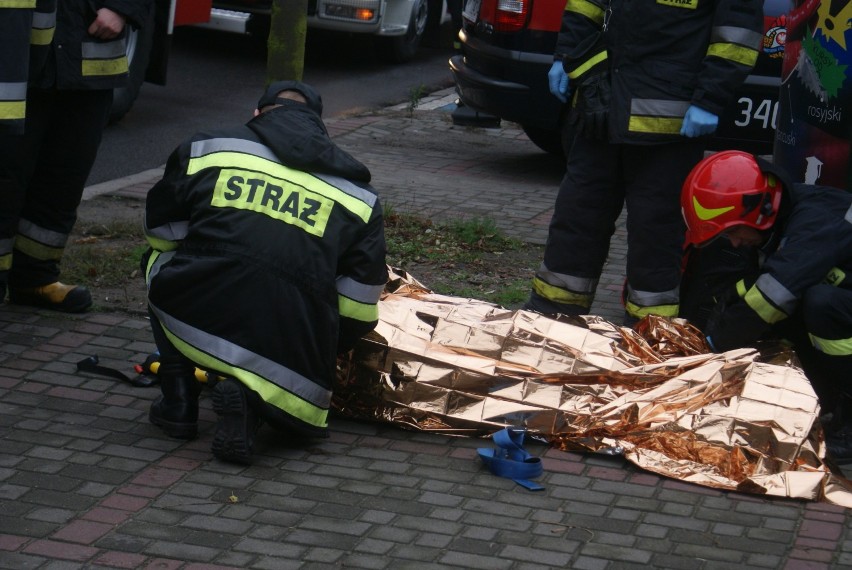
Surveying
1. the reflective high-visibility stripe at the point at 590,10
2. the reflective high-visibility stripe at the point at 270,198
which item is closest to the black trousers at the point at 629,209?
the reflective high-visibility stripe at the point at 590,10

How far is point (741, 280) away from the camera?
452cm

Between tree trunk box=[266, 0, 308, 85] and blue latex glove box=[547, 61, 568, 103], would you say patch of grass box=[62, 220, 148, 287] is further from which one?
blue latex glove box=[547, 61, 568, 103]

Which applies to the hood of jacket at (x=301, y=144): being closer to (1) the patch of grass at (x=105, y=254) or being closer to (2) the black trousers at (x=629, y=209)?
(2) the black trousers at (x=629, y=209)

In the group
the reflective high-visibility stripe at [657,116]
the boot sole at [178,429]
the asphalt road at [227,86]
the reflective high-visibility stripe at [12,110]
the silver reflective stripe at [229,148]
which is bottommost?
the asphalt road at [227,86]

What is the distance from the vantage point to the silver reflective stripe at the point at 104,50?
5098mm

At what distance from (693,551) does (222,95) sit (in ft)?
24.8

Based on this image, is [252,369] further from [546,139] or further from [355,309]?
[546,139]

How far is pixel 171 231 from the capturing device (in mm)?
4141

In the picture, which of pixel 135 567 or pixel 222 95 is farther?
pixel 222 95

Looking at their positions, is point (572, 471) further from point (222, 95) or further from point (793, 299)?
point (222, 95)

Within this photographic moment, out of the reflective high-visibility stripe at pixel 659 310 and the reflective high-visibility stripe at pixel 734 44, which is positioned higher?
the reflective high-visibility stripe at pixel 734 44

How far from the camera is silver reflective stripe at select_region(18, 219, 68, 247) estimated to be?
5293 millimetres

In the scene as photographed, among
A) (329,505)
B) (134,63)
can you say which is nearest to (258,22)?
(134,63)

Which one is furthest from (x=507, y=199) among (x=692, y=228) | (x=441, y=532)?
(x=441, y=532)
